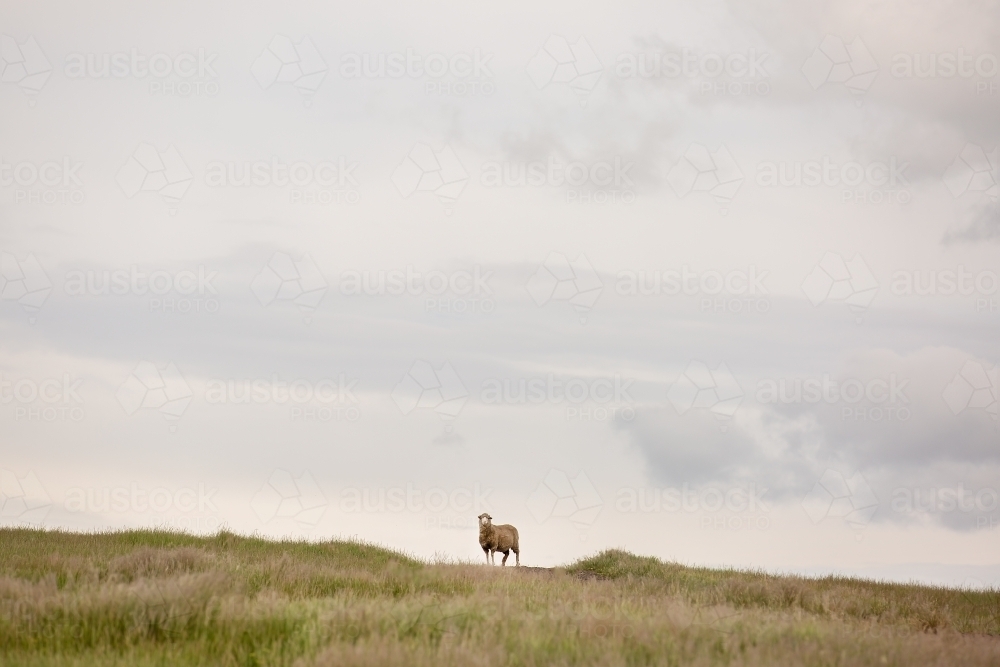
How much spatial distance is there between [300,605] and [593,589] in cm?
730

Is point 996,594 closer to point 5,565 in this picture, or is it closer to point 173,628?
point 173,628

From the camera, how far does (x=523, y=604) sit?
11.3 m

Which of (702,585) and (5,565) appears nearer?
(5,565)

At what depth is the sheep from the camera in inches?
1041

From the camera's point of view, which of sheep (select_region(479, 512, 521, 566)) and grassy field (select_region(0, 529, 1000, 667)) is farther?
sheep (select_region(479, 512, 521, 566))

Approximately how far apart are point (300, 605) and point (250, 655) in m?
2.04

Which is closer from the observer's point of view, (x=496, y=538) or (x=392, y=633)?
(x=392, y=633)

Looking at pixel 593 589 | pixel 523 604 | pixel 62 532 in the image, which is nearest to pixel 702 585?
pixel 593 589

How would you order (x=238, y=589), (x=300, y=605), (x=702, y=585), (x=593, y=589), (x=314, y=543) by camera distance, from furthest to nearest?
(x=314, y=543) < (x=702, y=585) < (x=593, y=589) < (x=238, y=589) < (x=300, y=605)

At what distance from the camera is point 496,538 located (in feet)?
88.8

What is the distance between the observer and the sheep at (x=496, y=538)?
1041 inches

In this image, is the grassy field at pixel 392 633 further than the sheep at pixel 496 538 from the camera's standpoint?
No

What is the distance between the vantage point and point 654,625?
9117 mm

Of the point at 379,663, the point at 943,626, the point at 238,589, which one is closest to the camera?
the point at 379,663
